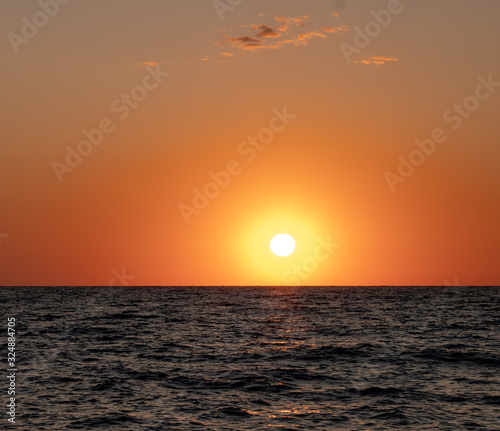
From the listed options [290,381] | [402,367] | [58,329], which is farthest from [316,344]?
[58,329]

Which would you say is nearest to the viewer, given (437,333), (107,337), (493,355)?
(493,355)

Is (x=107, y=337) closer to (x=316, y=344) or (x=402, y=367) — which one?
(x=316, y=344)

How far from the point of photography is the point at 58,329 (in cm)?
5506

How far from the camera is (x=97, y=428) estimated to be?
22.6m

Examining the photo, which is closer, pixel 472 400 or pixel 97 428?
pixel 97 428

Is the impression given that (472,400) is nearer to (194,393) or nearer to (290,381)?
(290,381)

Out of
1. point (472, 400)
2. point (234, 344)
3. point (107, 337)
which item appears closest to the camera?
point (472, 400)

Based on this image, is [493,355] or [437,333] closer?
[493,355]

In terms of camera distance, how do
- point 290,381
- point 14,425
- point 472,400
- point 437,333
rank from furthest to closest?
point 437,333
point 290,381
point 472,400
point 14,425

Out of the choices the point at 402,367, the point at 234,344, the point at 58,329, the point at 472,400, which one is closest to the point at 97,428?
the point at 472,400

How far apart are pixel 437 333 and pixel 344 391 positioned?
26.7 metres

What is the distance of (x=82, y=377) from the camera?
31.4 meters

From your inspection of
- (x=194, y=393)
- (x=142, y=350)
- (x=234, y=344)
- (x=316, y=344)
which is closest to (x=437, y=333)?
(x=316, y=344)

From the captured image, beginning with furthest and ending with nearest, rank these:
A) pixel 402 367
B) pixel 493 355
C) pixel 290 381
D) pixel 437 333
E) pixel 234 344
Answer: pixel 437 333 → pixel 234 344 → pixel 493 355 → pixel 402 367 → pixel 290 381
